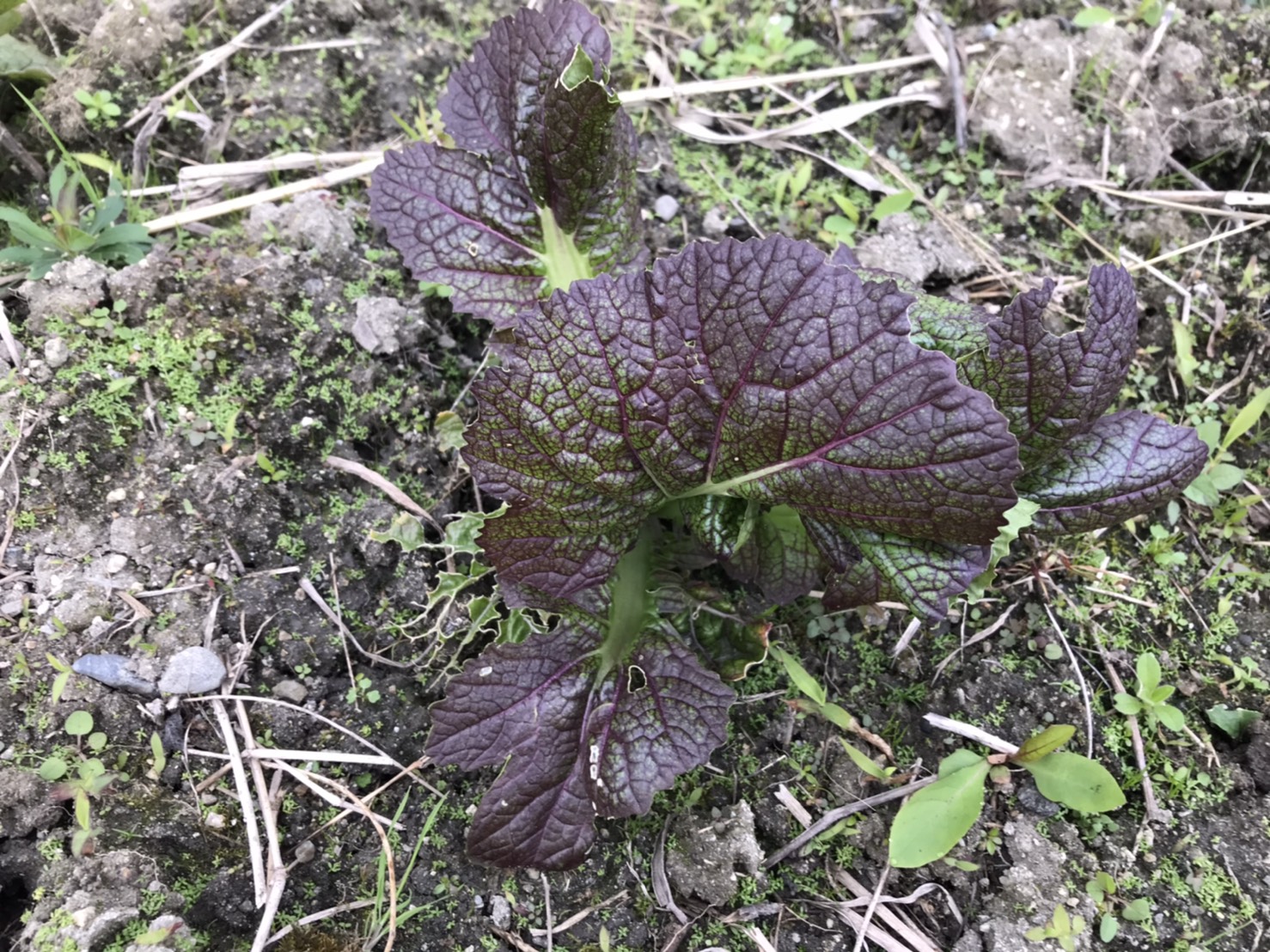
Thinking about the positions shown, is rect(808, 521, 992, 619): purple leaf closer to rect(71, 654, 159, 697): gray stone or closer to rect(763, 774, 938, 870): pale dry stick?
rect(763, 774, 938, 870): pale dry stick

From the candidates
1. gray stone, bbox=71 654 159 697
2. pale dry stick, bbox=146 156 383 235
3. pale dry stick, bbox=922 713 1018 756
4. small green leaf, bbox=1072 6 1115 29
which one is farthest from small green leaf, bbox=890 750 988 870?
small green leaf, bbox=1072 6 1115 29

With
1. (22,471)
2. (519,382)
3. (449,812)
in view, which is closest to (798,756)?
(449,812)

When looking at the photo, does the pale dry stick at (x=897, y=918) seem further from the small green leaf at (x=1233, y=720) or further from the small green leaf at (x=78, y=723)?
the small green leaf at (x=78, y=723)

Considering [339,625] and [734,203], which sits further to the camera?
[734,203]

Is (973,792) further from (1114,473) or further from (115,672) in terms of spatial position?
(115,672)

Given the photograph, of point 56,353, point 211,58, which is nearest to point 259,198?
point 211,58

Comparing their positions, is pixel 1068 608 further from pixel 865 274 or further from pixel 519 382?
pixel 519 382
